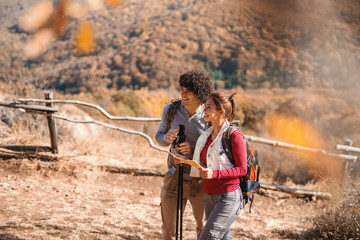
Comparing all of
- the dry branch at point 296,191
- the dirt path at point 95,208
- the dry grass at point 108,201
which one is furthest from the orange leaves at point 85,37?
the dry branch at point 296,191

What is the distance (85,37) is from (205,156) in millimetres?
28058

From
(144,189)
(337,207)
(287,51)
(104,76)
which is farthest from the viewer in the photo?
(287,51)

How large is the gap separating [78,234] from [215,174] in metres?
2.22

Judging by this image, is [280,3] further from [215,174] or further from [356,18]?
[215,174]

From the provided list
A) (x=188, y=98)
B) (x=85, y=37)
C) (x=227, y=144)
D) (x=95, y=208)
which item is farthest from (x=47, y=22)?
(x=227, y=144)

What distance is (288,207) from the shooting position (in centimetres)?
559

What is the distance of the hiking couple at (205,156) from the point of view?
7.25ft

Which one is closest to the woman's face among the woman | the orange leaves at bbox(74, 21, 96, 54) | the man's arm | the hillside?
the woman

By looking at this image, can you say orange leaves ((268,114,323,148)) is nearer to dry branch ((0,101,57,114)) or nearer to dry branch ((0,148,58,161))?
dry branch ((0,148,58,161))

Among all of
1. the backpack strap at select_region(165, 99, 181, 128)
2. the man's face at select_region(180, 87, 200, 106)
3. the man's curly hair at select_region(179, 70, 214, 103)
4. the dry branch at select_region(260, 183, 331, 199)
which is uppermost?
the man's curly hair at select_region(179, 70, 214, 103)

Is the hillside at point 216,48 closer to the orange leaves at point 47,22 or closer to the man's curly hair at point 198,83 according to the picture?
the orange leaves at point 47,22

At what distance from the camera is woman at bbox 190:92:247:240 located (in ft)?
7.18

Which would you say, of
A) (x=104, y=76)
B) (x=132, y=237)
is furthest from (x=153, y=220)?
(x=104, y=76)

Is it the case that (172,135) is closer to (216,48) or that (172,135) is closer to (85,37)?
(216,48)
